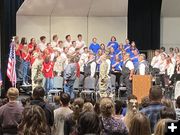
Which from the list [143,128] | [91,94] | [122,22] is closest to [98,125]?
[143,128]

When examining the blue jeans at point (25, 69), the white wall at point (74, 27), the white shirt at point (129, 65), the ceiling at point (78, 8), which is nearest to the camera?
the white shirt at point (129, 65)

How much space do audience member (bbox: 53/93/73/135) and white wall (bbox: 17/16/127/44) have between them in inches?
558

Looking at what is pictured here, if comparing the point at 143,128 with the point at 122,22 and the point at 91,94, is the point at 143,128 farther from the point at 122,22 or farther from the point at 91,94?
the point at 122,22

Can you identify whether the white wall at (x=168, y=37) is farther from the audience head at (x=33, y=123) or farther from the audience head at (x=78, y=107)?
the audience head at (x=33, y=123)

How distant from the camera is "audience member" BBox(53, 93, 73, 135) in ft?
21.4

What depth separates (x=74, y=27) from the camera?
21.3 meters

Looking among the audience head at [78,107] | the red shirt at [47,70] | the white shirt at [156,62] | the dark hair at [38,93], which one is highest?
the white shirt at [156,62]

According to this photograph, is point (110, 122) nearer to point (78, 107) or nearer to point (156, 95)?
point (78, 107)

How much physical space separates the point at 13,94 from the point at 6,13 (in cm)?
1382

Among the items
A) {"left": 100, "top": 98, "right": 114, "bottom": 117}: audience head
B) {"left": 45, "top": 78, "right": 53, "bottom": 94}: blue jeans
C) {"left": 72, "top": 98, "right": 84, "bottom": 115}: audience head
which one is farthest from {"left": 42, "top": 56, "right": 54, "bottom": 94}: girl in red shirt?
{"left": 100, "top": 98, "right": 114, "bottom": 117}: audience head

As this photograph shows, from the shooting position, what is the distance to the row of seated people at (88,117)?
4391 mm

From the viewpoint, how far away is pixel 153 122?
20.0 ft

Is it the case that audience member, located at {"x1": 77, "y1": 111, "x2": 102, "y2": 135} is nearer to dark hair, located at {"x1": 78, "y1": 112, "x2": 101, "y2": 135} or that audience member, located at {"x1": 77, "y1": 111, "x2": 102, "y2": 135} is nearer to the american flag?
dark hair, located at {"x1": 78, "y1": 112, "x2": 101, "y2": 135}

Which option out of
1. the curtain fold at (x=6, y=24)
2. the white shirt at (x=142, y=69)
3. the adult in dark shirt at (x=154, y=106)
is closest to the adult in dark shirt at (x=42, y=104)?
the adult in dark shirt at (x=154, y=106)
